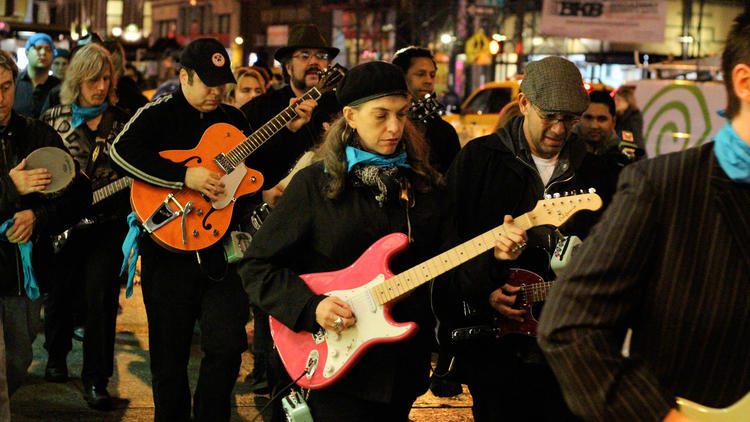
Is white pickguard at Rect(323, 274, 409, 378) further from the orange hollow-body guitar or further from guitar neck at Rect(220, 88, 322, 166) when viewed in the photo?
guitar neck at Rect(220, 88, 322, 166)

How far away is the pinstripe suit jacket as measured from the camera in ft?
7.54

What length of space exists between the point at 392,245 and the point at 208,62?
217 cm

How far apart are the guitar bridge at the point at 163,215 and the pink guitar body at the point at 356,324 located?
1.71 meters

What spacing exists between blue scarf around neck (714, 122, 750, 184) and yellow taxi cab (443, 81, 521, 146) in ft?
55.5

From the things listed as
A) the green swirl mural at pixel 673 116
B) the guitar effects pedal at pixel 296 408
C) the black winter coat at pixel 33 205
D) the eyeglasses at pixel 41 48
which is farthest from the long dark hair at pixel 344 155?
the green swirl mural at pixel 673 116

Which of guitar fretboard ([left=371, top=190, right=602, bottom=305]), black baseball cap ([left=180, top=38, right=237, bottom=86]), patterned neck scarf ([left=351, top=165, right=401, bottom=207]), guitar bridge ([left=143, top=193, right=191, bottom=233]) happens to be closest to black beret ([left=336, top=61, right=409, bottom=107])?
patterned neck scarf ([left=351, top=165, right=401, bottom=207])

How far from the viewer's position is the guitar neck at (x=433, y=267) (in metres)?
3.87

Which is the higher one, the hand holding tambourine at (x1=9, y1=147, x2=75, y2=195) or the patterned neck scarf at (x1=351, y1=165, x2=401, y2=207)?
the patterned neck scarf at (x1=351, y1=165, x2=401, y2=207)

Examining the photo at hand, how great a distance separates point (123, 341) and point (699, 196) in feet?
24.3

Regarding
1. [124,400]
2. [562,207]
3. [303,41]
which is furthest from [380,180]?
[124,400]

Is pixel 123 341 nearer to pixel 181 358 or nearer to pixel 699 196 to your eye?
pixel 181 358

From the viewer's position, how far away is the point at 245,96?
1017 centimetres

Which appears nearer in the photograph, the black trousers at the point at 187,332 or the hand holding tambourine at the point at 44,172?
the hand holding tambourine at the point at 44,172

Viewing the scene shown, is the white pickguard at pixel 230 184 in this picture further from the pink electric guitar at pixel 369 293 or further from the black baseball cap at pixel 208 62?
the pink electric guitar at pixel 369 293
